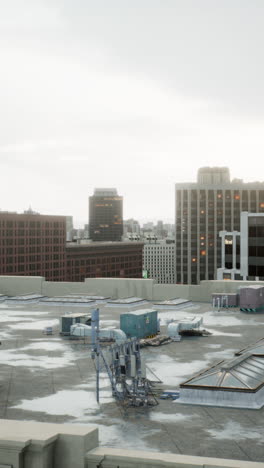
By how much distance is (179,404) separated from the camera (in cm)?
2873

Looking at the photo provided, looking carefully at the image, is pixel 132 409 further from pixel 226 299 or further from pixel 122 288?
pixel 122 288

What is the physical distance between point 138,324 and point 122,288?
2578cm

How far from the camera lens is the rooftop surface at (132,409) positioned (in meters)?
23.3

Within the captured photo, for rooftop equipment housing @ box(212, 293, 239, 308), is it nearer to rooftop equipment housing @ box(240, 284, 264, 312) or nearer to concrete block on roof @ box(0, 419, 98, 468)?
rooftop equipment housing @ box(240, 284, 264, 312)

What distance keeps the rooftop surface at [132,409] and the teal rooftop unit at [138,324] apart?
130 inches

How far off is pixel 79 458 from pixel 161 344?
2877 cm

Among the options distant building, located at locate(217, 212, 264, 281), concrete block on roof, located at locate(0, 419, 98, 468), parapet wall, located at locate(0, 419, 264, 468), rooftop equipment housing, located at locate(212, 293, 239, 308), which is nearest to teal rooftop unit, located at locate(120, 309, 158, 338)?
rooftop equipment housing, located at locate(212, 293, 239, 308)

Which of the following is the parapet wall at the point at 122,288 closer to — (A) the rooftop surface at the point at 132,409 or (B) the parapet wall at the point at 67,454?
(A) the rooftop surface at the point at 132,409

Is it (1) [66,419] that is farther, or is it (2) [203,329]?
(2) [203,329]

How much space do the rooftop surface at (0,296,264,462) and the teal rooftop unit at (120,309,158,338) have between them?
3307mm

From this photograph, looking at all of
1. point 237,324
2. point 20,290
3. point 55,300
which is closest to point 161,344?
point 237,324

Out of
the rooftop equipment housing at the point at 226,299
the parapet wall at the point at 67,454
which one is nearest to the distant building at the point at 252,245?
the rooftop equipment housing at the point at 226,299

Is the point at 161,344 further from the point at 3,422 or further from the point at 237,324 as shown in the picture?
the point at 3,422

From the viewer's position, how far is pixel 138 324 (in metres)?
48.1
